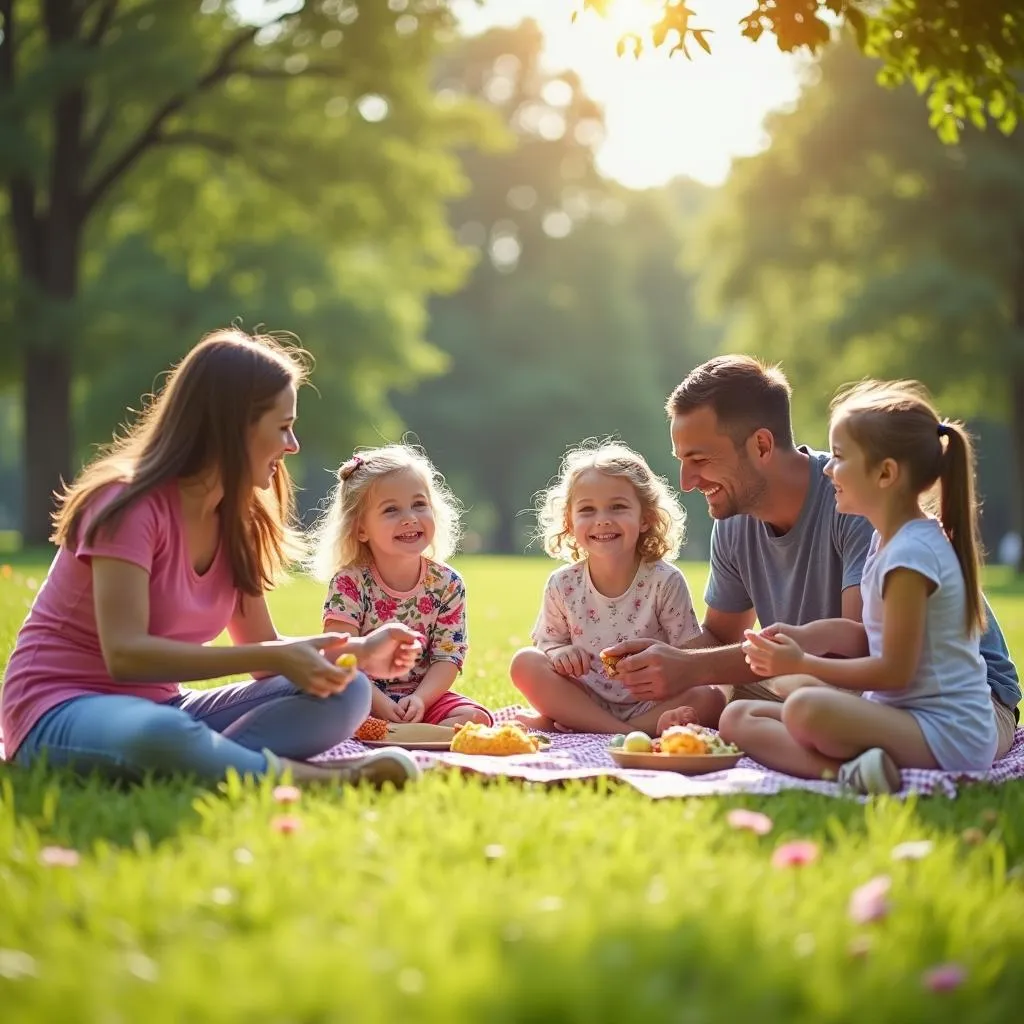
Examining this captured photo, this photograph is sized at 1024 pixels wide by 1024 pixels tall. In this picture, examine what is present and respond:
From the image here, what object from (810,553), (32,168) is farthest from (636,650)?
(32,168)

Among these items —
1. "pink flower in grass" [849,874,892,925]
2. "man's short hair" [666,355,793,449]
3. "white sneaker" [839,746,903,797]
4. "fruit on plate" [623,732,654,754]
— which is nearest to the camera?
"pink flower in grass" [849,874,892,925]

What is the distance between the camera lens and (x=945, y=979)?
241 centimetres

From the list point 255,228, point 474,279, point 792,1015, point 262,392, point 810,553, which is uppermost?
point 474,279

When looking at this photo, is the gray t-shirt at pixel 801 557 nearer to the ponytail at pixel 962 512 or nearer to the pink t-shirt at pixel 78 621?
the ponytail at pixel 962 512

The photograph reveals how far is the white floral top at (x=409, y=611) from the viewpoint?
630cm

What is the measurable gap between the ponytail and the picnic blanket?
53cm

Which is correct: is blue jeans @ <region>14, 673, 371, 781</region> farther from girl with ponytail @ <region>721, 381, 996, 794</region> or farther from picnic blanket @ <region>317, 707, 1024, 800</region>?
girl with ponytail @ <region>721, 381, 996, 794</region>

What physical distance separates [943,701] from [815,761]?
18.1 inches

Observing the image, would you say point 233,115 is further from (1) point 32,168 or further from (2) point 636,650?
(2) point 636,650

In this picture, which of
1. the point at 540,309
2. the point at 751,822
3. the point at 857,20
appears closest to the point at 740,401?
the point at 857,20

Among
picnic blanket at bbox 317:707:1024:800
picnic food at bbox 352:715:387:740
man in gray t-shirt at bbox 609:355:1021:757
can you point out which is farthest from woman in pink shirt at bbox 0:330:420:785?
man in gray t-shirt at bbox 609:355:1021:757

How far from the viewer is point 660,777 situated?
4.59 metres

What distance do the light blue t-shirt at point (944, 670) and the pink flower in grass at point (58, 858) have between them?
270 centimetres

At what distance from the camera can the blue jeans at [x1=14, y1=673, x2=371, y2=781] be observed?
13.9 feet
